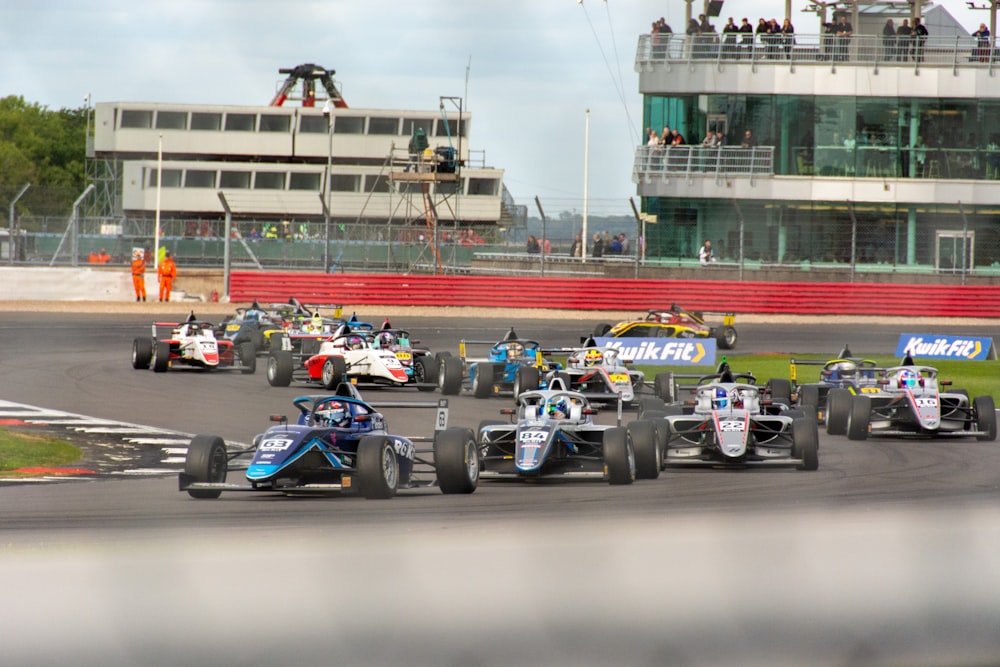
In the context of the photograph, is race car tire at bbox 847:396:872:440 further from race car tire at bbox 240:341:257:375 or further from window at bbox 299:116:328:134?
window at bbox 299:116:328:134

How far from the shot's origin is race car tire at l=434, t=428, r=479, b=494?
10.7m

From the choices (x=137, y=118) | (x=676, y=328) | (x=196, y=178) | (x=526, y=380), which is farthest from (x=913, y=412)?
(x=196, y=178)

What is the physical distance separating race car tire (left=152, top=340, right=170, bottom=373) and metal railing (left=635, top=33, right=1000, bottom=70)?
2368cm

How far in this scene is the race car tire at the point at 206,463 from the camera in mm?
10234

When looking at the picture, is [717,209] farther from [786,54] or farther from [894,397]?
[894,397]

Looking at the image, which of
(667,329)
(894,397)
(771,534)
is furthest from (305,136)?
(771,534)

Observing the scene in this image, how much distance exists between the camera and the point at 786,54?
42188 millimetres

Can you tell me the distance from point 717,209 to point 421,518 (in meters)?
34.8

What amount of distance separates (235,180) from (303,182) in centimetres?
413

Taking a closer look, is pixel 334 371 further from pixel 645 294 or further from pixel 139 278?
pixel 139 278

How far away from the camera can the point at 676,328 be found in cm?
2750

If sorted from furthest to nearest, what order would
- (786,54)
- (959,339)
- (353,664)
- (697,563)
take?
(786,54)
(959,339)
(697,563)
(353,664)

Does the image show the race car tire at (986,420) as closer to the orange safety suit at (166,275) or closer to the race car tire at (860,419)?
the race car tire at (860,419)

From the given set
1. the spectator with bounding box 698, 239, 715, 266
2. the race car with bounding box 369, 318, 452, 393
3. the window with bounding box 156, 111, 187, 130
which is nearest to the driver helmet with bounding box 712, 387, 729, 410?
the race car with bounding box 369, 318, 452, 393
